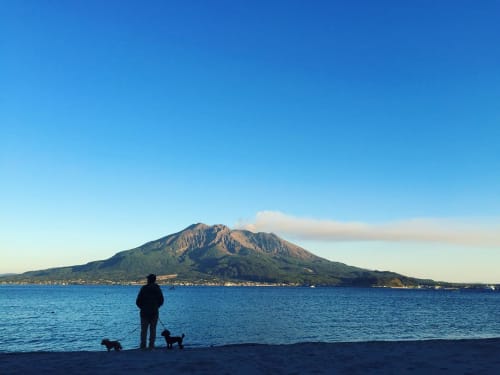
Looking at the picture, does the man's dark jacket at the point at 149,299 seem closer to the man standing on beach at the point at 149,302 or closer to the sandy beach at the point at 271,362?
the man standing on beach at the point at 149,302

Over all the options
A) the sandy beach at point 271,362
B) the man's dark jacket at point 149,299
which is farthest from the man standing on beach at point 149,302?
the sandy beach at point 271,362

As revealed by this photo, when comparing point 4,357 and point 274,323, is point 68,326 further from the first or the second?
point 4,357

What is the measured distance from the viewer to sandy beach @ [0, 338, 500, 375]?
12352mm

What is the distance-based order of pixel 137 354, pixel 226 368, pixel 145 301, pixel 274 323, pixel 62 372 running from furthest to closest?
pixel 274 323
pixel 145 301
pixel 137 354
pixel 226 368
pixel 62 372

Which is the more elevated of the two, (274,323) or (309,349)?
(309,349)

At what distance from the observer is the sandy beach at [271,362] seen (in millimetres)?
12352

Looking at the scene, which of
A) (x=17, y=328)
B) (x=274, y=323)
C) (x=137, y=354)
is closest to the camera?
(x=137, y=354)

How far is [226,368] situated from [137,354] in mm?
4303

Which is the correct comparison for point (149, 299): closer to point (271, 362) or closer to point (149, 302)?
point (149, 302)

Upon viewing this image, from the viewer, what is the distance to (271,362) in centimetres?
1417

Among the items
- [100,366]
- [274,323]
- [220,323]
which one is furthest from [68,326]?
[100,366]

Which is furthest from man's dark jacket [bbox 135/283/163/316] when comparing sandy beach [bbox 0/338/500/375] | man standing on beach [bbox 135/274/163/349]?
sandy beach [bbox 0/338/500/375]

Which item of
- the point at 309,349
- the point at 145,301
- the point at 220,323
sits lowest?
the point at 220,323

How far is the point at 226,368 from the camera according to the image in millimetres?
12680
